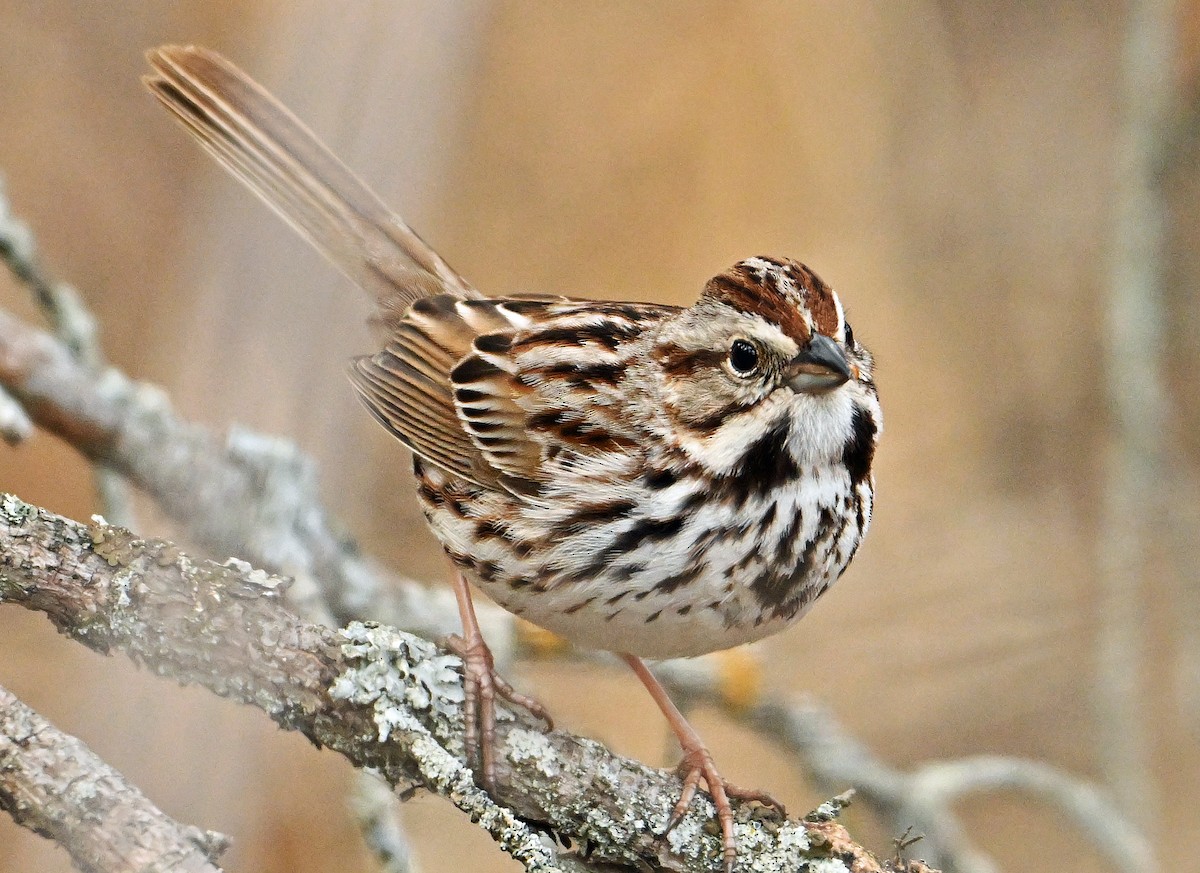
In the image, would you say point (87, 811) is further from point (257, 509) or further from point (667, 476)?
point (257, 509)

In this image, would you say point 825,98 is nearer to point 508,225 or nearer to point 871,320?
point 871,320

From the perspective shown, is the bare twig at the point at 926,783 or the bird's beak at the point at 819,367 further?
the bare twig at the point at 926,783

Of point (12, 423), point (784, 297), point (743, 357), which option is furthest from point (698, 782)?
point (12, 423)

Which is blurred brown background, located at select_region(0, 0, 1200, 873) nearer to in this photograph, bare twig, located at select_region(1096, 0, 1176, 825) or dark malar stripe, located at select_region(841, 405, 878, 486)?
bare twig, located at select_region(1096, 0, 1176, 825)

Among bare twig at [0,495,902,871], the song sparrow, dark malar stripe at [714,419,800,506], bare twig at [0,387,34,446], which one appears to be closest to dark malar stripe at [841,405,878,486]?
the song sparrow

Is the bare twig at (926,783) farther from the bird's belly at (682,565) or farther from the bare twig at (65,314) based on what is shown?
the bare twig at (65,314)

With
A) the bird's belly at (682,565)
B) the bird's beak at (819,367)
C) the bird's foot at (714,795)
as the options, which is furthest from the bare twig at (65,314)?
the bird's beak at (819,367)

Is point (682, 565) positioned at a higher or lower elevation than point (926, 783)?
lower
